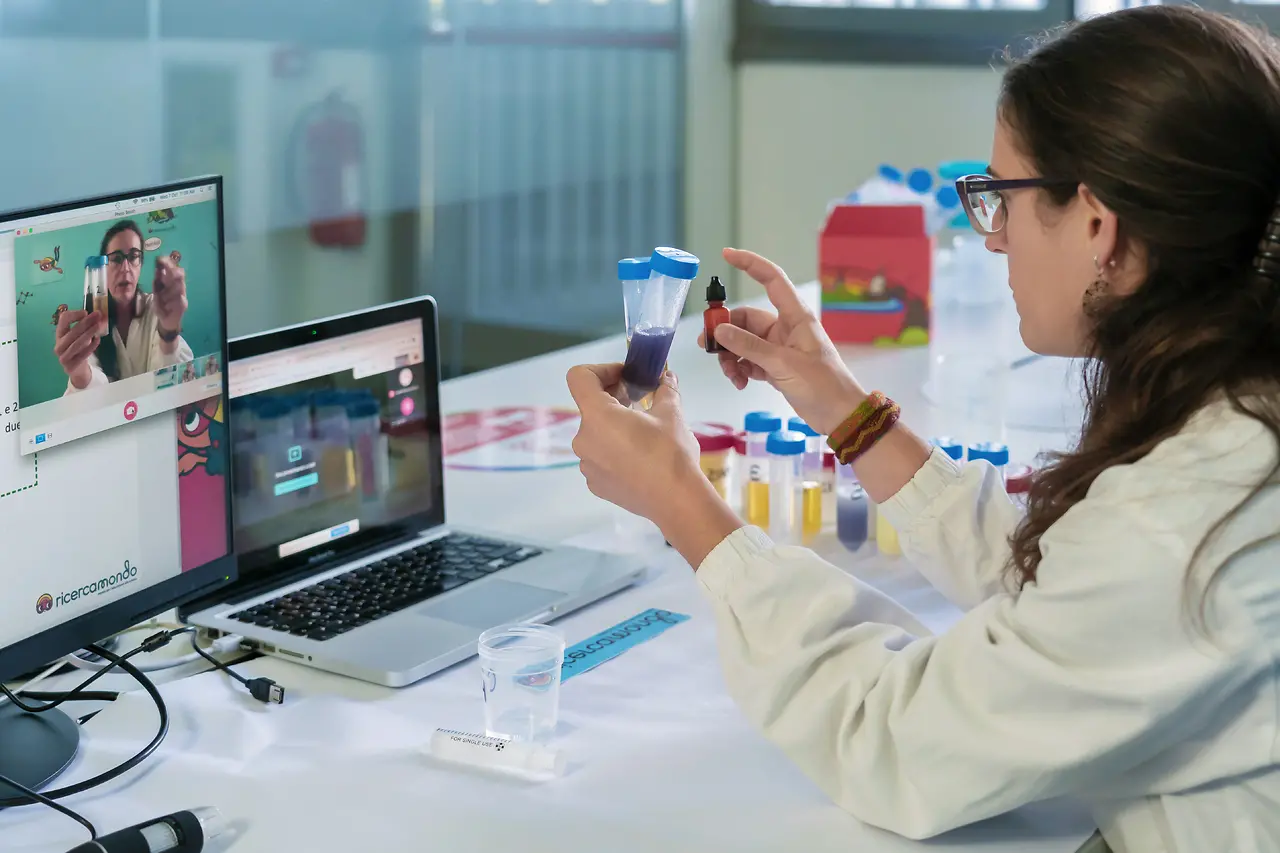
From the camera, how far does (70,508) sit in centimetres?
105

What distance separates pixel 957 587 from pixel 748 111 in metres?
3.60

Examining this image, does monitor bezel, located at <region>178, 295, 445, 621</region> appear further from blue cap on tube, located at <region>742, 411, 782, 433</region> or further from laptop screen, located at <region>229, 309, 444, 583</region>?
blue cap on tube, located at <region>742, 411, 782, 433</region>

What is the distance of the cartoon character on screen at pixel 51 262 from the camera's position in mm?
988

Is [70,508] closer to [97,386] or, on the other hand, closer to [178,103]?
[97,386]

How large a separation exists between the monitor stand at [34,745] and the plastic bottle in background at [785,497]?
0.76m

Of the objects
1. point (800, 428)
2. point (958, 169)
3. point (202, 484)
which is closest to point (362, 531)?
point (202, 484)

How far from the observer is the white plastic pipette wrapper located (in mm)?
1029

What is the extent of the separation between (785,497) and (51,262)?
0.82 metres

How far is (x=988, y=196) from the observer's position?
41.9 inches

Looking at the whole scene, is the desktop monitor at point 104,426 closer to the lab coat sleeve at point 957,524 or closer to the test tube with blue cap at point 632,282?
the test tube with blue cap at point 632,282

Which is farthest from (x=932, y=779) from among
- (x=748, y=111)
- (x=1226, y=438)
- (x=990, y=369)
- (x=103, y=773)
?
(x=748, y=111)

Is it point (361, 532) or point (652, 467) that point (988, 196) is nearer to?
point (652, 467)

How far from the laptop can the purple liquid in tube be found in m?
0.23

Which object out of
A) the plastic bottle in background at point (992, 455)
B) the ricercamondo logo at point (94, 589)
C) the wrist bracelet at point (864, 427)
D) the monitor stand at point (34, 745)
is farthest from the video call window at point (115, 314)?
the plastic bottle in background at point (992, 455)
